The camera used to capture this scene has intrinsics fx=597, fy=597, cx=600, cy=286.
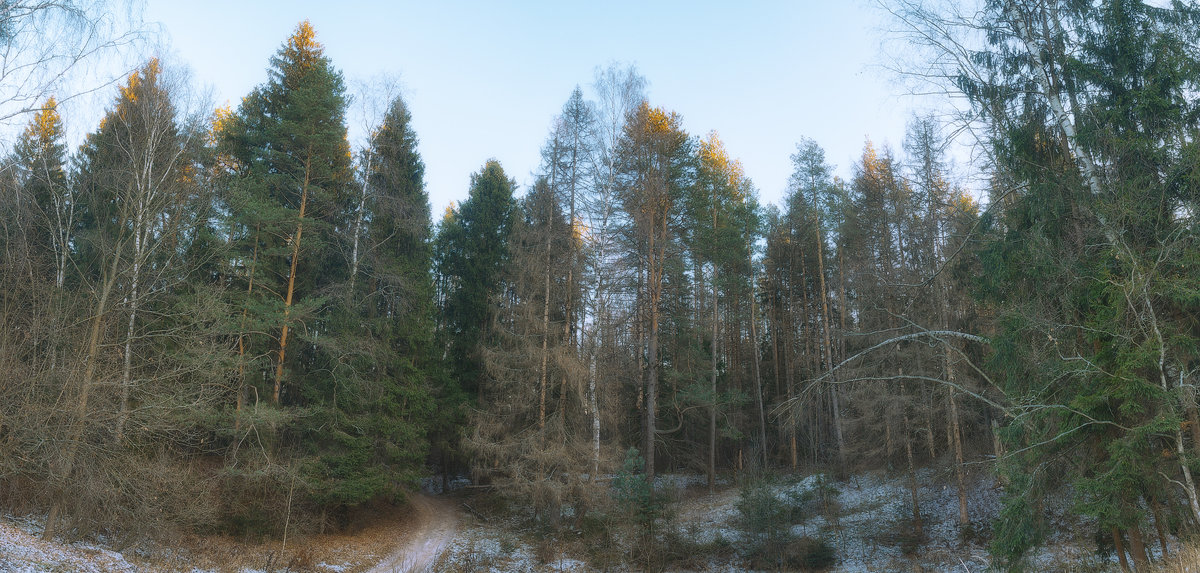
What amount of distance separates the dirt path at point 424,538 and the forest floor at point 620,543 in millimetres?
36

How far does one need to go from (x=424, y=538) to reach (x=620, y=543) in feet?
19.1

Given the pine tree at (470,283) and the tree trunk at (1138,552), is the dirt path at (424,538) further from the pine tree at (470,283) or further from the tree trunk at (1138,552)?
the tree trunk at (1138,552)

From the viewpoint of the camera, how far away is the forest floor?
12.3 meters

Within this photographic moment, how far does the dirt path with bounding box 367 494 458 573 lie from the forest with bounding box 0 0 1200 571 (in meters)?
1.30

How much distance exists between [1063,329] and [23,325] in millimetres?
18185

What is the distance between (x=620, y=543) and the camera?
15844 mm

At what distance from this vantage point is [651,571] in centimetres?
1486

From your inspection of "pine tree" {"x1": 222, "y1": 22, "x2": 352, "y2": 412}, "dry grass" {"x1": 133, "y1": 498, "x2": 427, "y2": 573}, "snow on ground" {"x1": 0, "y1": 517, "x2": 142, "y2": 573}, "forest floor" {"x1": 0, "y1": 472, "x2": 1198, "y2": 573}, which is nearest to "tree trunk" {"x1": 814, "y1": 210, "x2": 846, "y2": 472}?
"forest floor" {"x1": 0, "y1": 472, "x2": 1198, "y2": 573}

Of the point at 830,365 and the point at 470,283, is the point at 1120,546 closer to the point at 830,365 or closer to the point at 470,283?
the point at 830,365

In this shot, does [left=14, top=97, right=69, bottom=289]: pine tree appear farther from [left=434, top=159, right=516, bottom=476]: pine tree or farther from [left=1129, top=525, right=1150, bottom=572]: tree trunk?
[left=1129, top=525, right=1150, bottom=572]: tree trunk

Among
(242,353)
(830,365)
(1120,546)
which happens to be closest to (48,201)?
(242,353)

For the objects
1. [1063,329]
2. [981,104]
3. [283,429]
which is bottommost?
[283,429]

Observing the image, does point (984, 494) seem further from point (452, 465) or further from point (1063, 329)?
point (452, 465)

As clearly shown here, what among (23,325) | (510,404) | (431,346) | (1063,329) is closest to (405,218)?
(431,346)
